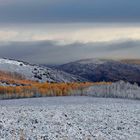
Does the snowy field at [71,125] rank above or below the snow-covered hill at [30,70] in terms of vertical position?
below

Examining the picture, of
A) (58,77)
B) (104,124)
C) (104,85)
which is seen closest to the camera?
(104,124)

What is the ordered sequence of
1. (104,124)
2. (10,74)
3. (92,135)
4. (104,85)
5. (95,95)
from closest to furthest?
1. (92,135)
2. (104,124)
3. (95,95)
4. (104,85)
5. (10,74)

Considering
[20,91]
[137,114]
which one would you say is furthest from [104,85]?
[137,114]

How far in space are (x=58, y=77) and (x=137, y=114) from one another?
102081 mm

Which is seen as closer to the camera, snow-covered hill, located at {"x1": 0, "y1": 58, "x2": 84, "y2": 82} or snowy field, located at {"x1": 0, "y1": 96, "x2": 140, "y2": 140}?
snowy field, located at {"x1": 0, "y1": 96, "x2": 140, "y2": 140}

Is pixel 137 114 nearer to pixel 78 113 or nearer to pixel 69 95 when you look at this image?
pixel 78 113

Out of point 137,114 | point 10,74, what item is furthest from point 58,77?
point 137,114

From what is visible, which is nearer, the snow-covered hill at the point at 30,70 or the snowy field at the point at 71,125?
the snowy field at the point at 71,125

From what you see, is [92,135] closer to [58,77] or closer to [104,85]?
[104,85]

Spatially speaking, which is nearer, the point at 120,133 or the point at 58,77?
the point at 120,133

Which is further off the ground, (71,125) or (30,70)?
(30,70)

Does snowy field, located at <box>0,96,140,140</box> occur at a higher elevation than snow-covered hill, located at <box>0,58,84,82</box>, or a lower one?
lower

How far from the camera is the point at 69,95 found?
52.1 metres

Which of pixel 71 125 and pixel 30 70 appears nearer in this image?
pixel 71 125
